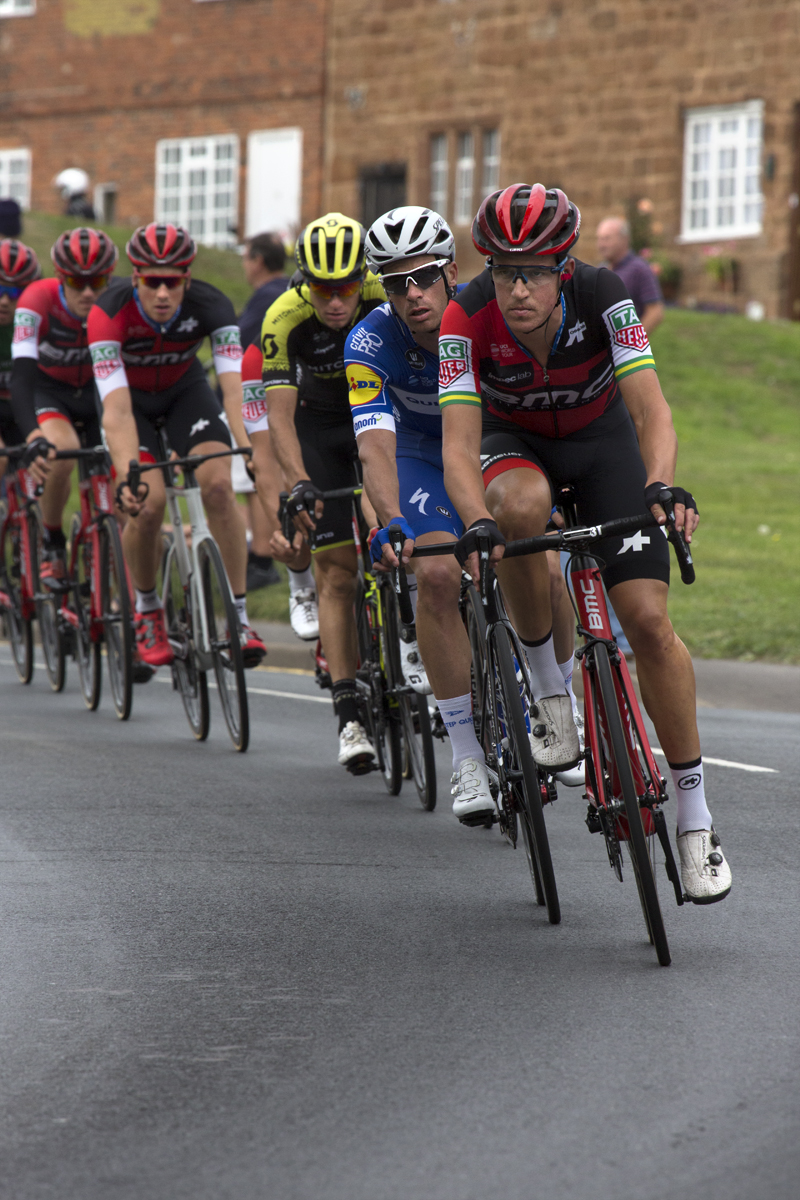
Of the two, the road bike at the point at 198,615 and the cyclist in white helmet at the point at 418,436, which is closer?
the cyclist in white helmet at the point at 418,436

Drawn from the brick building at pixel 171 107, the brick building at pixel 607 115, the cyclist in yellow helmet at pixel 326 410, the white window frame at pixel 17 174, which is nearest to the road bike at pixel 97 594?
the cyclist in yellow helmet at pixel 326 410

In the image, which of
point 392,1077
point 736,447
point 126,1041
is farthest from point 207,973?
point 736,447

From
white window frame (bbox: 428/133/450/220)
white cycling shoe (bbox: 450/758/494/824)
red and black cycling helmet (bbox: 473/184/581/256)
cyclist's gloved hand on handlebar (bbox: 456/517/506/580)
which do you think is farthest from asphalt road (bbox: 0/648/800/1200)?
white window frame (bbox: 428/133/450/220)

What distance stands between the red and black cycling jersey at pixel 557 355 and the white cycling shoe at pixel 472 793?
1.12m

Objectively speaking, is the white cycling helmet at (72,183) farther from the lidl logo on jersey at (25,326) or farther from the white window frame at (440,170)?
the lidl logo on jersey at (25,326)

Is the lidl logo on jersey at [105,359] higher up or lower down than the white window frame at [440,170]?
lower down

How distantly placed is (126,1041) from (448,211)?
33.2m

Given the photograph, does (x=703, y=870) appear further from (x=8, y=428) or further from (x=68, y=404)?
(x=8, y=428)

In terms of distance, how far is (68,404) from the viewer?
35.3 ft

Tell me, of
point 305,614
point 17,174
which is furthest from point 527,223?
point 17,174

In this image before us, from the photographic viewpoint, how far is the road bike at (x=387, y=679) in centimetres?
746

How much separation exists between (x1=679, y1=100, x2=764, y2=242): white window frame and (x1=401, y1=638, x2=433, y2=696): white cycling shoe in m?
27.1

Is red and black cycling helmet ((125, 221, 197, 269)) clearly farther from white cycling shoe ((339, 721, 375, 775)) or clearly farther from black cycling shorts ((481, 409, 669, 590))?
black cycling shorts ((481, 409, 669, 590))

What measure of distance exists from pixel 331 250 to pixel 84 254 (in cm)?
285
